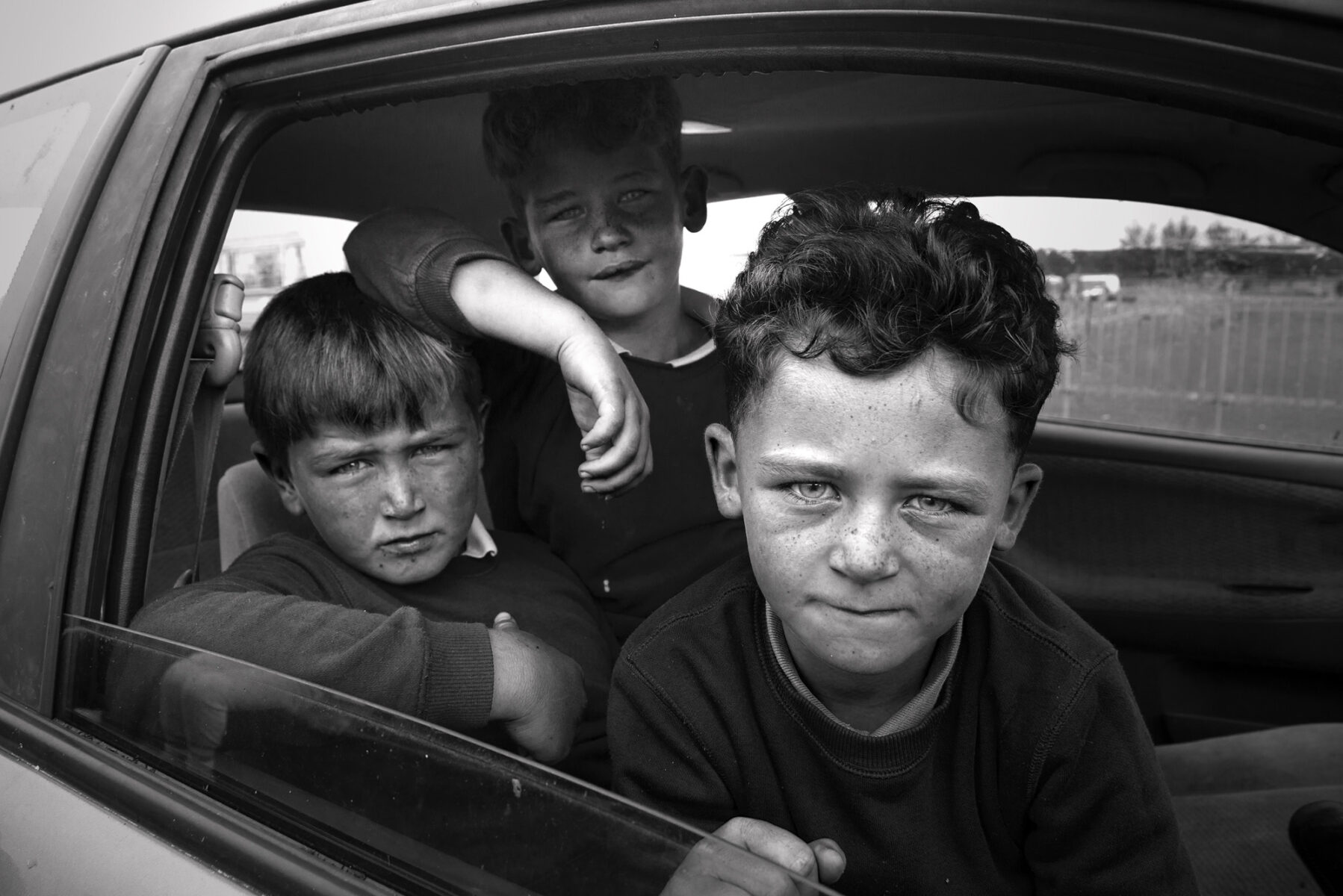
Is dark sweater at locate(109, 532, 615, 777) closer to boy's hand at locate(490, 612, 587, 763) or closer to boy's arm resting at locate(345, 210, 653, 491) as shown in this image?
boy's hand at locate(490, 612, 587, 763)

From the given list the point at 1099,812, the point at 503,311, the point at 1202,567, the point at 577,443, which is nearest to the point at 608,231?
the point at 503,311

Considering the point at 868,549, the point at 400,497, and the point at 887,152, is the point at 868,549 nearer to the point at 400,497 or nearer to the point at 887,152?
the point at 400,497

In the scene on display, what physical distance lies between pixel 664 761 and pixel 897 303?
1.84ft

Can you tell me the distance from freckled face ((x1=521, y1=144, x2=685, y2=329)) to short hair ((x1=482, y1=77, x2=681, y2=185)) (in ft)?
0.06

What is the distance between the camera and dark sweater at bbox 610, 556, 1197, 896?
122 centimetres

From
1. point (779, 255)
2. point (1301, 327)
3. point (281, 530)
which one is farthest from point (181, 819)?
point (1301, 327)

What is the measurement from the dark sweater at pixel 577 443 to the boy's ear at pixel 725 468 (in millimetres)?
484

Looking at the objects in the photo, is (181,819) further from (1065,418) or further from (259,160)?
(1065,418)

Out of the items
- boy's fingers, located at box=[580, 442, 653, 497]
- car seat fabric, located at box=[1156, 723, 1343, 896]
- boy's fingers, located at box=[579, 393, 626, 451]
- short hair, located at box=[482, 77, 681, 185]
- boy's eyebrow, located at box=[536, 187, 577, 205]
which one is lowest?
car seat fabric, located at box=[1156, 723, 1343, 896]

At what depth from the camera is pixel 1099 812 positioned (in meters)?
1.22

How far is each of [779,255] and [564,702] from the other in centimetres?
66

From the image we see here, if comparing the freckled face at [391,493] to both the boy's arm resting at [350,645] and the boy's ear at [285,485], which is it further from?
the boy's arm resting at [350,645]

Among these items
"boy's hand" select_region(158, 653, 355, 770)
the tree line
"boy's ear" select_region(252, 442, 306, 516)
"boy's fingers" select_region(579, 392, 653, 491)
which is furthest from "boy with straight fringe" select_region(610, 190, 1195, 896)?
the tree line

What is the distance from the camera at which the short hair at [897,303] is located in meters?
1.12
